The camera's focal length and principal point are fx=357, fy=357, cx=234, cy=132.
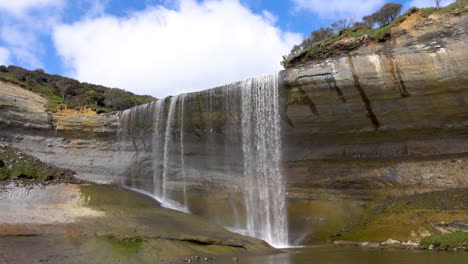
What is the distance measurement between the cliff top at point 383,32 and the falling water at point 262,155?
183 inches

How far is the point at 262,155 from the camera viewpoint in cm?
1903

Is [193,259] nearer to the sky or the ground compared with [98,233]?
nearer to the ground

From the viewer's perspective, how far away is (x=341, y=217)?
16.0m

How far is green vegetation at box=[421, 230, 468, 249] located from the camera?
10887 millimetres

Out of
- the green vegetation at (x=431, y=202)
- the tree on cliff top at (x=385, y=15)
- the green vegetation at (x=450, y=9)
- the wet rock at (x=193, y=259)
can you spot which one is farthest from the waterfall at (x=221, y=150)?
the tree on cliff top at (x=385, y=15)

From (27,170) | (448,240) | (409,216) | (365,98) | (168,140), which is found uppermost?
(365,98)

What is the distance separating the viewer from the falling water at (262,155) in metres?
18.0

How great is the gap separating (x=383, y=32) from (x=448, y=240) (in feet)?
42.4

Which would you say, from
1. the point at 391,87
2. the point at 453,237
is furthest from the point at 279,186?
the point at 453,237

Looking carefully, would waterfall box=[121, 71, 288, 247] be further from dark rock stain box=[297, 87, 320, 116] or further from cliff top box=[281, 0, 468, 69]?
cliff top box=[281, 0, 468, 69]

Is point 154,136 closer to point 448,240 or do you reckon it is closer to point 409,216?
point 409,216

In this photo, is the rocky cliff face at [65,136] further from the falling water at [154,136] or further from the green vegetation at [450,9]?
the green vegetation at [450,9]

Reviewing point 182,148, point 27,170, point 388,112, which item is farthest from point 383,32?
point 27,170

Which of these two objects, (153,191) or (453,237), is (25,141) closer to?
(153,191)
